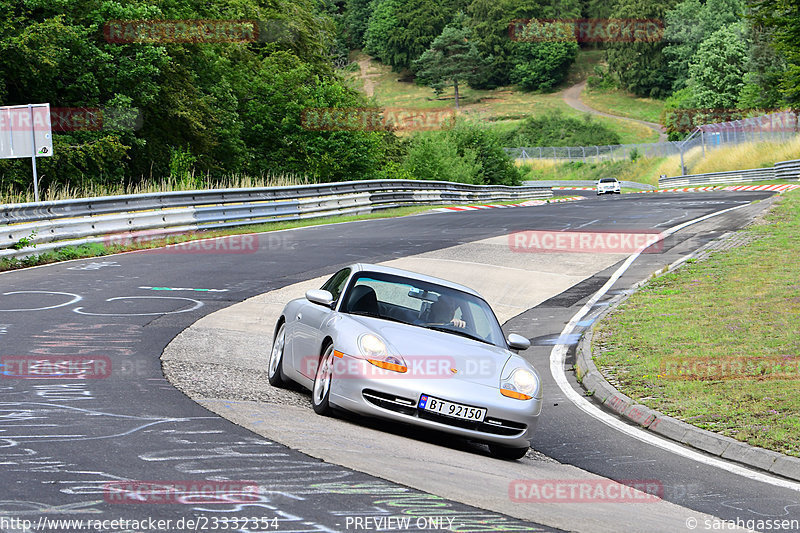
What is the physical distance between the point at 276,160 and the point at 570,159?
201ft

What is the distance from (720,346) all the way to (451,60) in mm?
156204

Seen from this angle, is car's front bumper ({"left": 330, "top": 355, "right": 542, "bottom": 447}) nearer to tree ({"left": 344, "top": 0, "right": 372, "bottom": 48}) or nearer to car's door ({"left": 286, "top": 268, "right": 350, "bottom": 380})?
car's door ({"left": 286, "top": 268, "right": 350, "bottom": 380})

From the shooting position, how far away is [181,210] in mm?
24219

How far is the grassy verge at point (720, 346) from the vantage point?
9.31 m

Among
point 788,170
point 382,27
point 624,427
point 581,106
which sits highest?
point 382,27

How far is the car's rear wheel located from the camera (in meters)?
9.85

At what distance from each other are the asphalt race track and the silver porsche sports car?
0.80 meters

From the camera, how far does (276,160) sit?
44.7 m

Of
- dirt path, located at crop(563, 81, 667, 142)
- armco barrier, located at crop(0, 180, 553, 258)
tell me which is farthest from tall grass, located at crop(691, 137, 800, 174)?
dirt path, located at crop(563, 81, 667, 142)

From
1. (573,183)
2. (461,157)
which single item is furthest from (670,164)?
(461,157)

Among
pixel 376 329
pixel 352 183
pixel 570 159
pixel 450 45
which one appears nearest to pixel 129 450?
pixel 376 329

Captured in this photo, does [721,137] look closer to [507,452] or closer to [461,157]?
[461,157]

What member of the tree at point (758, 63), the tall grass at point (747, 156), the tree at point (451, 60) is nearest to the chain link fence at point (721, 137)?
the tall grass at point (747, 156)

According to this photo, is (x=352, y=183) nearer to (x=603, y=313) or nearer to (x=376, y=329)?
(x=603, y=313)
